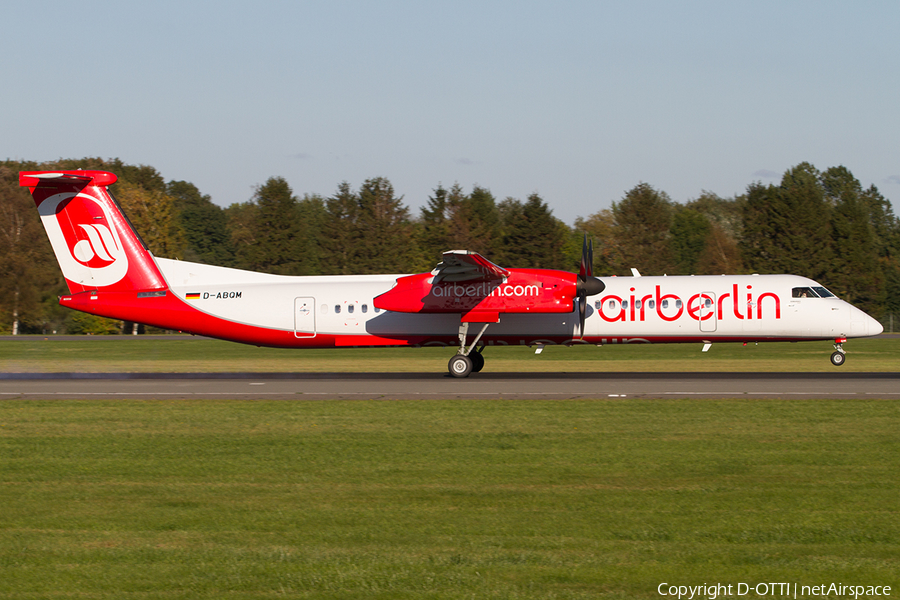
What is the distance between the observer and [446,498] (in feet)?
30.9

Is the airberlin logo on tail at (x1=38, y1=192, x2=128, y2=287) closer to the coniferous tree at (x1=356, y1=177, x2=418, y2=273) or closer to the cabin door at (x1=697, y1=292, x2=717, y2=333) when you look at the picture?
the cabin door at (x1=697, y1=292, x2=717, y2=333)

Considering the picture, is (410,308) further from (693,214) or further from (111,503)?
(693,214)

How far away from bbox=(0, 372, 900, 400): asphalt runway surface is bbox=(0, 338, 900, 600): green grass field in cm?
179

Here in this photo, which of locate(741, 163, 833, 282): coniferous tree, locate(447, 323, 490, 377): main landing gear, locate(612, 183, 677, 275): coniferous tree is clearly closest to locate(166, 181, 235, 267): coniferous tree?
locate(612, 183, 677, 275): coniferous tree

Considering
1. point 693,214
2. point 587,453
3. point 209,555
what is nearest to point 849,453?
point 587,453

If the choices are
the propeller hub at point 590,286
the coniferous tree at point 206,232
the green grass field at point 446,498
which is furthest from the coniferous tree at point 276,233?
the green grass field at point 446,498

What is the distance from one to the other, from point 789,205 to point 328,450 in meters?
68.4

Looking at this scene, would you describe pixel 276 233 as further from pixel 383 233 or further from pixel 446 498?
pixel 446 498

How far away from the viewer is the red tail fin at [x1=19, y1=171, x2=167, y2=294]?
25.9m

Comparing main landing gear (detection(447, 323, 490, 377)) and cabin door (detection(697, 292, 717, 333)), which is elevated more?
cabin door (detection(697, 292, 717, 333))

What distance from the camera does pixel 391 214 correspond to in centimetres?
7656

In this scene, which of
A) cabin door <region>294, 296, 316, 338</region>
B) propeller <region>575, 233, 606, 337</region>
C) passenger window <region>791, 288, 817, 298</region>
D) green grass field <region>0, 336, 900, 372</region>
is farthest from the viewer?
green grass field <region>0, 336, 900, 372</region>

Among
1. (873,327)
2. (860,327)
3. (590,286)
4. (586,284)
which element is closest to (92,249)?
(586,284)

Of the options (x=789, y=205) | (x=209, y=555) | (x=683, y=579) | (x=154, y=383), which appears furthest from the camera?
(x=789, y=205)
